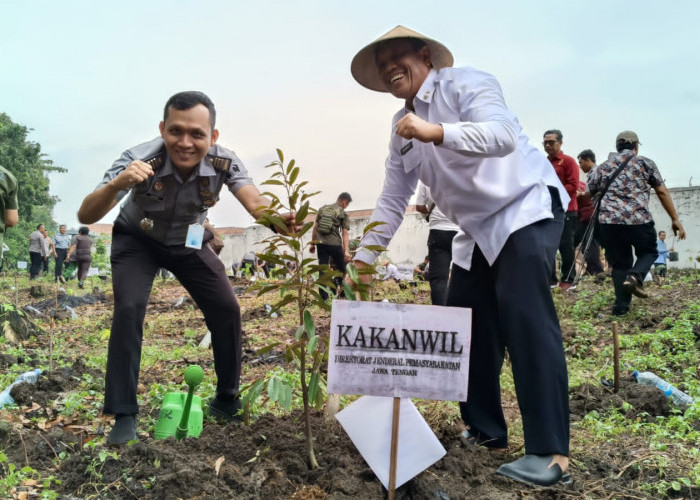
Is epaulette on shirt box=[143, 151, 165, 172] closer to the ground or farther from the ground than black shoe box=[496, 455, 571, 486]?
farther from the ground

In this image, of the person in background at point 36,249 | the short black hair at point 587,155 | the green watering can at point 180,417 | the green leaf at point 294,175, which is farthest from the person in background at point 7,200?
the person in background at point 36,249

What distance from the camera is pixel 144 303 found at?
302cm

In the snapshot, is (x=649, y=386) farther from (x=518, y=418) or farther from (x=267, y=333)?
(x=267, y=333)

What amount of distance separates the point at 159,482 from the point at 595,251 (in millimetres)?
9582

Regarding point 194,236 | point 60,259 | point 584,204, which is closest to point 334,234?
point 584,204

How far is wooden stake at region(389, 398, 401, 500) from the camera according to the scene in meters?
2.09

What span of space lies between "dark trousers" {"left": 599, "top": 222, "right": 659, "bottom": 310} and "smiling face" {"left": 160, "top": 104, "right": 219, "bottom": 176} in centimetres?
488

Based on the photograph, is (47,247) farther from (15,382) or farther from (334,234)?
(15,382)

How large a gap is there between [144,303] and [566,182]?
634 cm

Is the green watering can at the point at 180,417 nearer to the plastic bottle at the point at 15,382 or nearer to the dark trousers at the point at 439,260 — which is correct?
the plastic bottle at the point at 15,382

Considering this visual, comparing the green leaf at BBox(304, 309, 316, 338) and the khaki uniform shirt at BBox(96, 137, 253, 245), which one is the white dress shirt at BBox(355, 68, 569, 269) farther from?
the khaki uniform shirt at BBox(96, 137, 253, 245)

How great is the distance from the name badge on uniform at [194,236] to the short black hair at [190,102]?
0.51 m

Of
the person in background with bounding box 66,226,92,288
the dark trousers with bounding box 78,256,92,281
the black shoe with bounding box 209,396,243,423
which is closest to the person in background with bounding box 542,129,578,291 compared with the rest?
the black shoe with bounding box 209,396,243,423

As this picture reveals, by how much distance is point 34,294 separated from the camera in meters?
13.1
